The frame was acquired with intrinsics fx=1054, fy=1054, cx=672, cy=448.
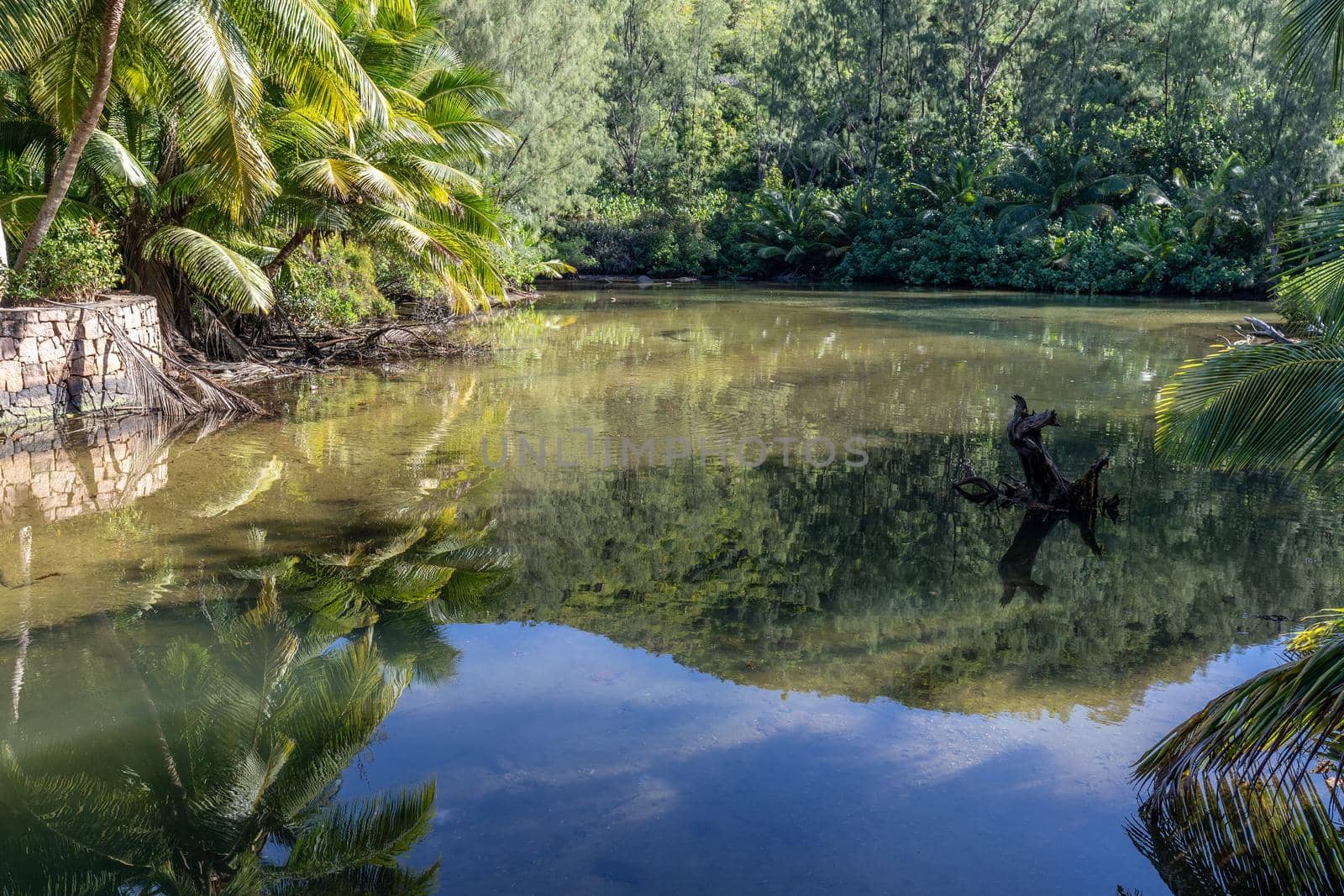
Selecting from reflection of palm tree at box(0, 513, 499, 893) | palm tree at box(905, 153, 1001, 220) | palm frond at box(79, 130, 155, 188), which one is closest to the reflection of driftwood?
reflection of palm tree at box(0, 513, 499, 893)

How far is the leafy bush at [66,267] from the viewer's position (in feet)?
36.0

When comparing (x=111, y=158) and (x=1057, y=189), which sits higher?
(x=1057, y=189)

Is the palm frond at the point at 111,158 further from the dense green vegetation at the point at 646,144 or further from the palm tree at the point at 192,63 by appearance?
the palm tree at the point at 192,63

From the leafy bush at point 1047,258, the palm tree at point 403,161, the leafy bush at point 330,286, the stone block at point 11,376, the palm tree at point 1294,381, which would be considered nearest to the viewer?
the palm tree at point 1294,381

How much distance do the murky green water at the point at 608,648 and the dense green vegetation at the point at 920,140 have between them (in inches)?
822

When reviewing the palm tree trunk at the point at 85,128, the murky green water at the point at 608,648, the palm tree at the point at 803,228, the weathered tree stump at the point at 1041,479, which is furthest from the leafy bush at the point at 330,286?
the palm tree at the point at 803,228

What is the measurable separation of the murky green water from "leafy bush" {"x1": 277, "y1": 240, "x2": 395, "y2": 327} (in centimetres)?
599

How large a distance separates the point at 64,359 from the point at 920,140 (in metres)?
35.7

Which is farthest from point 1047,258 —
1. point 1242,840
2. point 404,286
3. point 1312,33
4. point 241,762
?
point 241,762

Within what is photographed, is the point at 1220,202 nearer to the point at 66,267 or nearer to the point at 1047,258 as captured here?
the point at 1047,258

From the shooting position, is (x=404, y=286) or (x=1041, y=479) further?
(x=404, y=286)

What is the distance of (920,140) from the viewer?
40844mm

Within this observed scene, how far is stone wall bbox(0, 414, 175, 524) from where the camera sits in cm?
804

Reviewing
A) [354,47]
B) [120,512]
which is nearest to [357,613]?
[120,512]
